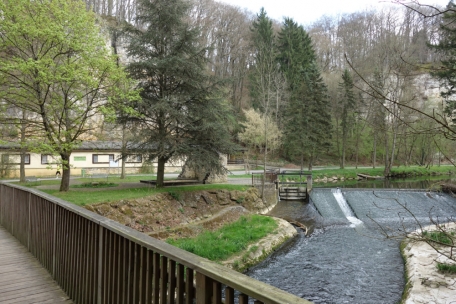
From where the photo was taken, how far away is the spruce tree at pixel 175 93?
1468 cm

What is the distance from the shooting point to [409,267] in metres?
9.16

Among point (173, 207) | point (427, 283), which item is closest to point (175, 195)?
point (173, 207)

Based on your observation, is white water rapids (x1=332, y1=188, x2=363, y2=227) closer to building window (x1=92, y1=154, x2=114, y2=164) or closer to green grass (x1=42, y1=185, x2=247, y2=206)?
green grass (x1=42, y1=185, x2=247, y2=206)

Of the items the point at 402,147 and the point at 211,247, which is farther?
the point at 211,247

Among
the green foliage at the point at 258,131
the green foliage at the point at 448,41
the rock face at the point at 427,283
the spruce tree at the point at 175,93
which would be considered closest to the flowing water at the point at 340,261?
the rock face at the point at 427,283

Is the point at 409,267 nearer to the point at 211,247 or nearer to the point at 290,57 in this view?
the point at 211,247

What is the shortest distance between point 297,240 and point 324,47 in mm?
50250

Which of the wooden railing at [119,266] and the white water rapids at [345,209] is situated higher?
the wooden railing at [119,266]

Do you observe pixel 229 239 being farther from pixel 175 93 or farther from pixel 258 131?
pixel 258 131

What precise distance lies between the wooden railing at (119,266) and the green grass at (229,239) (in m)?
4.96

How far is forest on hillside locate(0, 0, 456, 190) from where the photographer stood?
10.8 feet

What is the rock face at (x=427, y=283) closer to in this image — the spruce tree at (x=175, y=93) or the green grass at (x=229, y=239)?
the green grass at (x=229, y=239)

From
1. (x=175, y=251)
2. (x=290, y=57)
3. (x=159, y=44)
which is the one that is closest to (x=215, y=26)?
(x=290, y=57)

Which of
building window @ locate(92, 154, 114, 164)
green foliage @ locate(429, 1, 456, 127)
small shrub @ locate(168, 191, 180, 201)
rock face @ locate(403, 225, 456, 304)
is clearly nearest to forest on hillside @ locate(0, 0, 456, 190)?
green foliage @ locate(429, 1, 456, 127)
